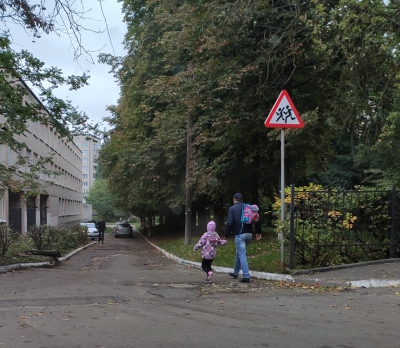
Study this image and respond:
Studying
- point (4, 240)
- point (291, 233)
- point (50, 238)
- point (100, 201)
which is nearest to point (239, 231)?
point (291, 233)

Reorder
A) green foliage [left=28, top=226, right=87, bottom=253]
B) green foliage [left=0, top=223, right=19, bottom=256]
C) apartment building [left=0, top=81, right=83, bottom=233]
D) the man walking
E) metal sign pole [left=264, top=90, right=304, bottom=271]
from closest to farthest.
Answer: the man walking → metal sign pole [left=264, top=90, right=304, bottom=271] → green foliage [left=0, top=223, right=19, bottom=256] → apartment building [left=0, top=81, right=83, bottom=233] → green foliage [left=28, top=226, right=87, bottom=253]

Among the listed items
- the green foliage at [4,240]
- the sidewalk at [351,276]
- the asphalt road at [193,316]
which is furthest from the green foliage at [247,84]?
the green foliage at [4,240]

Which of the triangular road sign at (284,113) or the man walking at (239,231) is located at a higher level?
the triangular road sign at (284,113)

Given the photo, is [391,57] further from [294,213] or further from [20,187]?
[20,187]

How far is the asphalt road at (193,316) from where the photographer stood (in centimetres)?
493

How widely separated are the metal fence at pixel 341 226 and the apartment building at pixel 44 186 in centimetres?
771

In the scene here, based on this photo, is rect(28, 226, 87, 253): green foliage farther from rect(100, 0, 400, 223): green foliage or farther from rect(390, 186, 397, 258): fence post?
rect(390, 186, 397, 258): fence post

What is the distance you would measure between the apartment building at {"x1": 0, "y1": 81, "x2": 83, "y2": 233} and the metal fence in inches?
304

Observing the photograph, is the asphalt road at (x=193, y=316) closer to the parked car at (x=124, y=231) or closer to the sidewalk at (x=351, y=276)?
the sidewalk at (x=351, y=276)

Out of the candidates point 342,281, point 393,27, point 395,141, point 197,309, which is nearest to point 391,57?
point 393,27

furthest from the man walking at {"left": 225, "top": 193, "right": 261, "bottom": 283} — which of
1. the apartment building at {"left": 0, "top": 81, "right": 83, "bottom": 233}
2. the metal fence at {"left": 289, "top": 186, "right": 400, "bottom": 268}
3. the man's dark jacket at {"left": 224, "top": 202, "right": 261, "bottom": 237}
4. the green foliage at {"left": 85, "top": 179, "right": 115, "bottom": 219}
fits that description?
the green foliage at {"left": 85, "top": 179, "right": 115, "bottom": 219}

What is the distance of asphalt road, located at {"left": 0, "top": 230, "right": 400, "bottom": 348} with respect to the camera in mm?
4926

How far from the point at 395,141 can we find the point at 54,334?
1034 centimetres

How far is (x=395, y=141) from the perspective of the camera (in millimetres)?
12336
